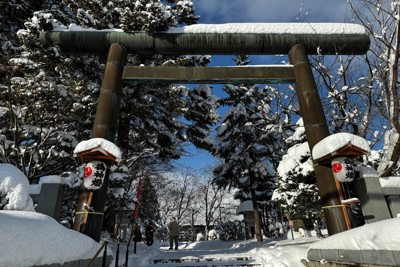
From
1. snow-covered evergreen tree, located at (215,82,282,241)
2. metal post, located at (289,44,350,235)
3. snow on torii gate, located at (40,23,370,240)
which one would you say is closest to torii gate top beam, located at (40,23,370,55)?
snow on torii gate, located at (40,23,370,240)

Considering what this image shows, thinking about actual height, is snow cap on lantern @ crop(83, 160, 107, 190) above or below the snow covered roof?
below

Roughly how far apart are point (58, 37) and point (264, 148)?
12.8 metres

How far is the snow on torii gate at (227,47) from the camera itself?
7.79 m

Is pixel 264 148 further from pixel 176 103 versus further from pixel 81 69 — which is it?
pixel 81 69

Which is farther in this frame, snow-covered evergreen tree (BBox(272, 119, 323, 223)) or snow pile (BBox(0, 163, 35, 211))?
snow-covered evergreen tree (BBox(272, 119, 323, 223))

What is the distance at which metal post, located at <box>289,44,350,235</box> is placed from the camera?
6195 mm

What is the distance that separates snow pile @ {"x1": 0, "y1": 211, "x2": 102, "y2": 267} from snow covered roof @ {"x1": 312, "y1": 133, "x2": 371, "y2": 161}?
5119 mm

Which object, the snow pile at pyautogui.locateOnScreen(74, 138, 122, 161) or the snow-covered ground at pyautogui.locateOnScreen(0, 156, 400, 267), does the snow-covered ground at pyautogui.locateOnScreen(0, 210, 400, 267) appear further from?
the snow pile at pyautogui.locateOnScreen(74, 138, 122, 161)

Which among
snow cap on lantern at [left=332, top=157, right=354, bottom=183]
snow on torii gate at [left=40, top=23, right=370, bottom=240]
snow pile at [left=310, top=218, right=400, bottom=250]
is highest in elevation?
snow on torii gate at [left=40, top=23, right=370, bottom=240]

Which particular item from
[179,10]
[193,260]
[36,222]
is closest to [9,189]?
[36,222]

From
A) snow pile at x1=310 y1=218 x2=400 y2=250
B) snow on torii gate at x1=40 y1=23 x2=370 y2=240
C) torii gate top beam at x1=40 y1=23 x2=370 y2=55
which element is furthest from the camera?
torii gate top beam at x1=40 y1=23 x2=370 y2=55

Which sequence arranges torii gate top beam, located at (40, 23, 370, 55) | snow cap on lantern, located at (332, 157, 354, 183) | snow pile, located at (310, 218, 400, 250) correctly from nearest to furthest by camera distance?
snow pile, located at (310, 218, 400, 250) < snow cap on lantern, located at (332, 157, 354, 183) < torii gate top beam, located at (40, 23, 370, 55)

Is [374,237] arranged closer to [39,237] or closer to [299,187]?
[39,237]

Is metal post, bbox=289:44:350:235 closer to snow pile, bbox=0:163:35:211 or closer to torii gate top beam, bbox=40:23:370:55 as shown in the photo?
torii gate top beam, bbox=40:23:370:55
